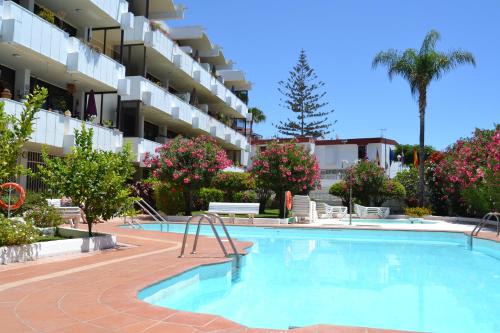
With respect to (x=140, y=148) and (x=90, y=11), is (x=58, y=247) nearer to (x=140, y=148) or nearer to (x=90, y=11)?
(x=90, y=11)

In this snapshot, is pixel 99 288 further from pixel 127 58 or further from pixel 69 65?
pixel 127 58

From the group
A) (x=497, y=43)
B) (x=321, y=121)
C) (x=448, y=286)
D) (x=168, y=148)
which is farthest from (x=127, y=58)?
(x=321, y=121)

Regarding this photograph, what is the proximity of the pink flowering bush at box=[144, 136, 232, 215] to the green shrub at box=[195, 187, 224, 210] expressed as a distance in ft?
12.5

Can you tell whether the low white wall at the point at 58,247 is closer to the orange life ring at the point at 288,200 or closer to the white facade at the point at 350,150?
the orange life ring at the point at 288,200

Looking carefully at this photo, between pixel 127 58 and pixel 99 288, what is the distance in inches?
889

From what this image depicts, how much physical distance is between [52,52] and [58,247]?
418 inches

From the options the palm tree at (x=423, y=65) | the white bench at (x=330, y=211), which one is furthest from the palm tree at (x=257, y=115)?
the white bench at (x=330, y=211)

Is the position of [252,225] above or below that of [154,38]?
below

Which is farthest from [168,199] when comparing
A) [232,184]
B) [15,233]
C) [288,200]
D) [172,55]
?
[15,233]

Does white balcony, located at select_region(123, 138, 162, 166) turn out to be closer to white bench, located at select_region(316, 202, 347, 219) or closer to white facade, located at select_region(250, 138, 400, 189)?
white bench, located at select_region(316, 202, 347, 219)

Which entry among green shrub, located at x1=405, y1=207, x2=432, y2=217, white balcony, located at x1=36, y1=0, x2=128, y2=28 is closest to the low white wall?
white balcony, located at x1=36, y1=0, x2=128, y2=28

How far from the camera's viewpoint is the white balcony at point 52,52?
15.9 metres

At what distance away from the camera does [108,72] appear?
21.9m

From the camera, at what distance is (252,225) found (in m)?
20.2
